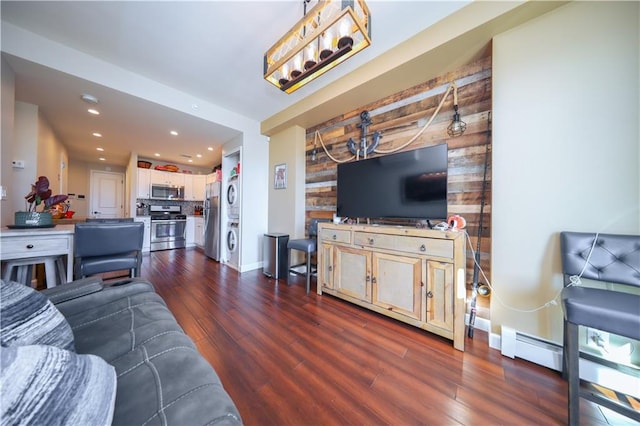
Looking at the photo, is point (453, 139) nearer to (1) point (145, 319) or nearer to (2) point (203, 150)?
(1) point (145, 319)

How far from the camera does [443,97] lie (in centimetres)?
207

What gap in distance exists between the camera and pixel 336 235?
238 centimetres

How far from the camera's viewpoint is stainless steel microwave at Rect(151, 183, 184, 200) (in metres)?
5.19

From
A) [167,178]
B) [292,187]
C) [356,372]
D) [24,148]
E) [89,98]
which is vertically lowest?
[356,372]

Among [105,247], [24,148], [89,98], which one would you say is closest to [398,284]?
[105,247]

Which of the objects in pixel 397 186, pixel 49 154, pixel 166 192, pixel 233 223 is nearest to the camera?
pixel 397 186

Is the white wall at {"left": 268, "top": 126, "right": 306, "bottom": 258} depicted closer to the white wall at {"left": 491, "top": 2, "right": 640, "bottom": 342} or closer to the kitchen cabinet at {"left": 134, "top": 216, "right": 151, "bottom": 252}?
the white wall at {"left": 491, "top": 2, "right": 640, "bottom": 342}

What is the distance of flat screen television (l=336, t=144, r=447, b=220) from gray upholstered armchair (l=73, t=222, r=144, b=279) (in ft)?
7.55

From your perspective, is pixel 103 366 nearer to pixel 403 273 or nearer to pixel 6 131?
pixel 403 273

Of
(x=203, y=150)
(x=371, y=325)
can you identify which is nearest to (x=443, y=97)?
(x=371, y=325)

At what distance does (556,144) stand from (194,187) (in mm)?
6909

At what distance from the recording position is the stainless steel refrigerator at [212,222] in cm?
417

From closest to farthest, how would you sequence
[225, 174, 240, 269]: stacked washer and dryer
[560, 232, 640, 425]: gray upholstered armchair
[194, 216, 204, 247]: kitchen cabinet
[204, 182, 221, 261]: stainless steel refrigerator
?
[560, 232, 640, 425]: gray upholstered armchair < [225, 174, 240, 269]: stacked washer and dryer < [204, 182, 221, 261]: stainless steel refrigerator < [194, 216, 204, 247]: kitchen cabinet

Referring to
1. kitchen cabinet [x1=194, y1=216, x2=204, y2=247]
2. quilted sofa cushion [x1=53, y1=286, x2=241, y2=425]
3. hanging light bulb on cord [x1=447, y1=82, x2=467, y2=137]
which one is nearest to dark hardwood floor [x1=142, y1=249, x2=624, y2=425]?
quilted sofa cushion [x1=53, y1=286, x2=241, y2=425]
